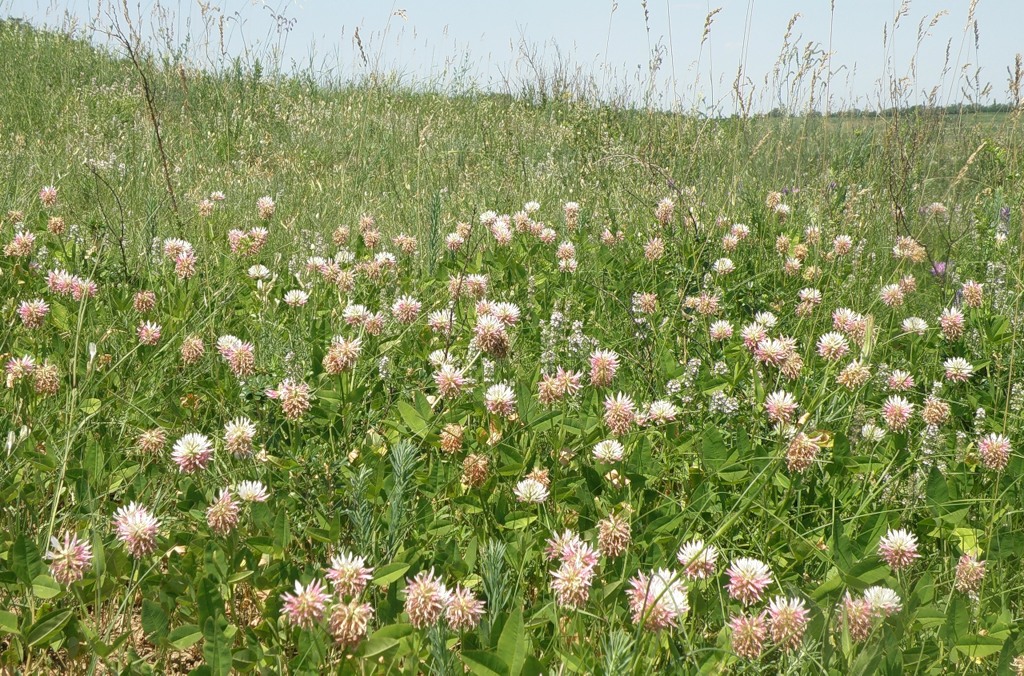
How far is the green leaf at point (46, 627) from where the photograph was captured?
4.72 feet

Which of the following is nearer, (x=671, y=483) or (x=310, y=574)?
(x=310, y=574)

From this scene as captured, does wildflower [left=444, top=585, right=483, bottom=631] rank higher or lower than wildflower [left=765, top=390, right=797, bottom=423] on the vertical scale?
lower

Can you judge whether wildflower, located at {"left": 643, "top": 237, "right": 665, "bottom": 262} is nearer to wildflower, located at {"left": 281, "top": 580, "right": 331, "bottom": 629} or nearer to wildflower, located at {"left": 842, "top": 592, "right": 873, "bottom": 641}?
wildflower, located at {"left": 842, "top": 592, "right": 873, "bottom": 641}

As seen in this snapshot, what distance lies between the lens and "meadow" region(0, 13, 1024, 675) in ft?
4.75

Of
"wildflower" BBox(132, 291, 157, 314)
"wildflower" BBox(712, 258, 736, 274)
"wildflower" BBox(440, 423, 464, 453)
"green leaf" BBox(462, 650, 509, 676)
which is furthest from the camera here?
"wildflower" BBox(712, 258, 736, 274)

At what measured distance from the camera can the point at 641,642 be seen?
1412 millimetres

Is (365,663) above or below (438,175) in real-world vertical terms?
below

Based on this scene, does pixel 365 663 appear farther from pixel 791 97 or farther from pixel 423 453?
pixel 791 97

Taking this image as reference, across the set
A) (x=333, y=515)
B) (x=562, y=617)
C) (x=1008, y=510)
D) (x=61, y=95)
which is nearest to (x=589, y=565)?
→ (x=562, y=617)

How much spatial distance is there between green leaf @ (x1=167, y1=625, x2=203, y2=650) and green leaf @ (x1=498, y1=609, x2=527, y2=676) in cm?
54

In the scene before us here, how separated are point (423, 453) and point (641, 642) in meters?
0.89

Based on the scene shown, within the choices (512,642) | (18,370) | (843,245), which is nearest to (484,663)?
(512,642)

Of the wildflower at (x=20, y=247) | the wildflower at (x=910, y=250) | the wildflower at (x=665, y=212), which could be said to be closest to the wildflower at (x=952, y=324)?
the wildflower at (x=910, y=250)

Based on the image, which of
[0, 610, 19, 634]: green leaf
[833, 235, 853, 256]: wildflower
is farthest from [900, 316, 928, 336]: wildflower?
[0, 610, 19, 634]: green leaf
